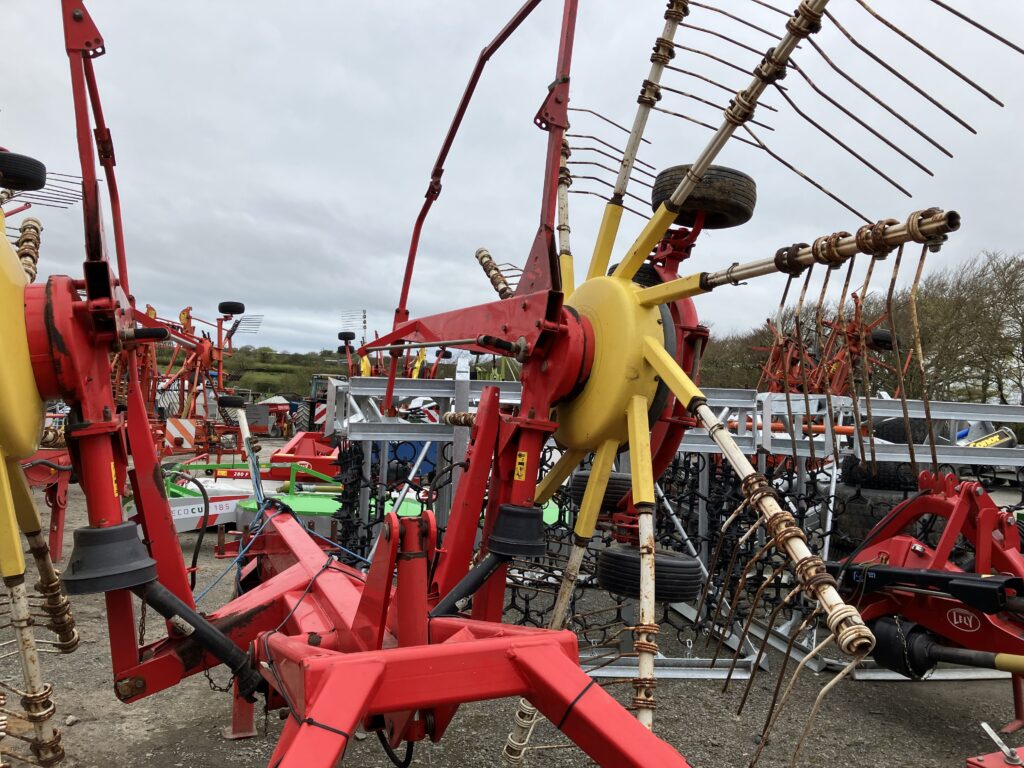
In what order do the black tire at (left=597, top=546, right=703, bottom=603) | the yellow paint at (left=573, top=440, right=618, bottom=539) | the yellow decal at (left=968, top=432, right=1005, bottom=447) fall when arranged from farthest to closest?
1. the yellow decal at (left=968, top=432, right=1005, bottom=447)
2. the yellow paint at (left=573, top=440, right=618, bottom=539)
3. the black tire at (left=597, top=546, right=703, bottom=603)

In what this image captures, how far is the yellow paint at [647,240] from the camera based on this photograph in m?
2.89

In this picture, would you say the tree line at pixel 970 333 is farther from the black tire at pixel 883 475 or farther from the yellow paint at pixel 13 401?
the yellow paint at pixel 13 401

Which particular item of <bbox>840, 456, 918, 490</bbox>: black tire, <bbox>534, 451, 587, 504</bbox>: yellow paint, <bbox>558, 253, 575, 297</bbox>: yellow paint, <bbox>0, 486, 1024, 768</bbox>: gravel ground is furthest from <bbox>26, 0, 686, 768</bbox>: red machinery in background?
<bbox>840, 456, 918, 490</bbox>: black tire

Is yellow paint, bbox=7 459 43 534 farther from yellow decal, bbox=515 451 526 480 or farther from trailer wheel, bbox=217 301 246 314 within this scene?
trailer wheel, bbox=217 301 246 314

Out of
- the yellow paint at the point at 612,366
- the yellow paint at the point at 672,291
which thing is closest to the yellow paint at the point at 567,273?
the yellow paint at the point at 612,366

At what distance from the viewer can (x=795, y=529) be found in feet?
7.31

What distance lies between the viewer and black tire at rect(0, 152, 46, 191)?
2689mm

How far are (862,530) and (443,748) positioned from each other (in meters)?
5.14

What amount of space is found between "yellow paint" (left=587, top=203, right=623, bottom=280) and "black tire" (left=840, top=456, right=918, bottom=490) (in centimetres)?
493

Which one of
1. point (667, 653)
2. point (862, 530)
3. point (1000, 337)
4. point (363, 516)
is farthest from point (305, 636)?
point (1000, 337)

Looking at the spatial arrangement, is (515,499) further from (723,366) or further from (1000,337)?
(723,366)

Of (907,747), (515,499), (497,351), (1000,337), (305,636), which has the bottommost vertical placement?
(907,747)

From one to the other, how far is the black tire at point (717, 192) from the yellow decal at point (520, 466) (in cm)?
128

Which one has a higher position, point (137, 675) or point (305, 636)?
point (305, 636)
